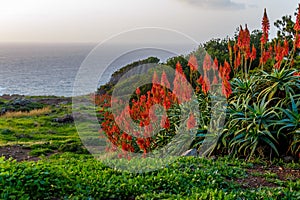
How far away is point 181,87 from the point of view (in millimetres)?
5863

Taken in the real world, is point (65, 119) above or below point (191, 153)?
below

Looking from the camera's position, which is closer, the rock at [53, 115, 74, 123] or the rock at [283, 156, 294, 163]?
the rock at [283, 156, 294, 163]

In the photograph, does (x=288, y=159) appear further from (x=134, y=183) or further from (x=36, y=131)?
(x=36, y=131)

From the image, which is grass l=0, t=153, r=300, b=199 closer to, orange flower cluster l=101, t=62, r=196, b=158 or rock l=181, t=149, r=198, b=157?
rock l=181, t=149, r=198, b=157

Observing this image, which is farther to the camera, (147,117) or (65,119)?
(65,119)

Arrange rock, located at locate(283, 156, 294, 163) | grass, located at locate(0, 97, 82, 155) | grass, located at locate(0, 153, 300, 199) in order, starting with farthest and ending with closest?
1. grass, located at locate(0, 97, 82, 155)
2. rock, located at locate(283, 156, 294, 163)
3. grass, located at locate(0, 153, 300, 199)

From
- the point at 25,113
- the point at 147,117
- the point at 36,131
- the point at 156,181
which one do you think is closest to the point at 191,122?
the point at 147,117

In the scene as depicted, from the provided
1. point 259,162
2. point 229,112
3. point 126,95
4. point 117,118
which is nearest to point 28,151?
point 126,95

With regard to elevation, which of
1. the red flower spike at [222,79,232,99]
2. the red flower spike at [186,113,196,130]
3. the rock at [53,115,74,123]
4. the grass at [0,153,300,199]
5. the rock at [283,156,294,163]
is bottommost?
the rock at [53,115,74,123]

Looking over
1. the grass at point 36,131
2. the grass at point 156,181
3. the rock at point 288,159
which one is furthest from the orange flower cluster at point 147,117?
the grass at point 36,131

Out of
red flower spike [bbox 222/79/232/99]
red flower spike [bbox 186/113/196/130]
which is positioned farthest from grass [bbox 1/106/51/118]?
red flower spike [bbox 222/79/232/99]

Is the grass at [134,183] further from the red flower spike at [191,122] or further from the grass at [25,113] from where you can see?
the grass at [25,113]

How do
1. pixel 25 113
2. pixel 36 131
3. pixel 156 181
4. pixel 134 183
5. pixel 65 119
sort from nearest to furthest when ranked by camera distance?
pixel 134 183, pixel 156 181, pixel 36 131, pixel 65 119, pixel 25 113

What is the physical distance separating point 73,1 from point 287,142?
27.5 ft
